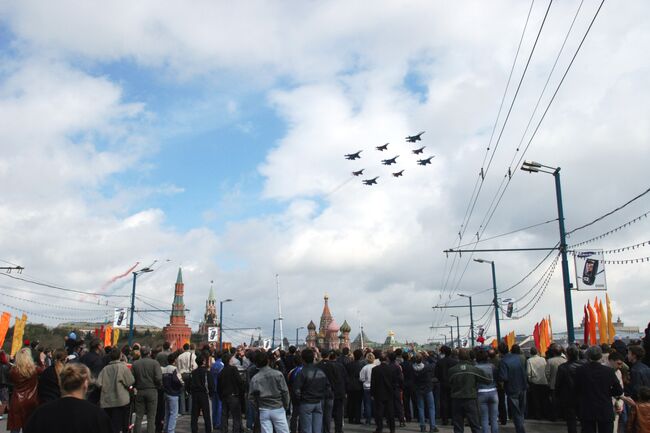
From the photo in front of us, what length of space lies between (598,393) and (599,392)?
21mm

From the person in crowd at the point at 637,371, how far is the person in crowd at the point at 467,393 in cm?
238

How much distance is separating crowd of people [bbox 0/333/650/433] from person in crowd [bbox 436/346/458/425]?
0.04 meters

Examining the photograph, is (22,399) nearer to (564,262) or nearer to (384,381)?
(384,381)

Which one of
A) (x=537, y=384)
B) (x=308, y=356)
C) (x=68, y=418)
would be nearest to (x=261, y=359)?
(x=308, y=356)

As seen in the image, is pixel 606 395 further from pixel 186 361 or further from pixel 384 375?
pixel 186 361

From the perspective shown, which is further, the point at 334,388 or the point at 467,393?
the point at 334,388

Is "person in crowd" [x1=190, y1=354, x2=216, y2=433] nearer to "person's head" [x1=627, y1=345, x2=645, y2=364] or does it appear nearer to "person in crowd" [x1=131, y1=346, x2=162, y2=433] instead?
"person in crowd" [x1=131, y1=346, x2=162, y2=433]

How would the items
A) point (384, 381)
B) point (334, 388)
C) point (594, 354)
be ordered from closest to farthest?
point (594, 354), point (334, 388), point (384, 381)

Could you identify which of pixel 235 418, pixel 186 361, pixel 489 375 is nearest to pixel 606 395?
pixel 489 375

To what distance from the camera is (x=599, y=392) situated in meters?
9.37

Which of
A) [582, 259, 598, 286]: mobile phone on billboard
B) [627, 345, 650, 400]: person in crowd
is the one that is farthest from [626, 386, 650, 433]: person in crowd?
[582, 259, 598, 286]: mobile phone on billboard

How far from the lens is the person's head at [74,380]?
4652mm

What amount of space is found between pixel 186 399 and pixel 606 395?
14.0 metres

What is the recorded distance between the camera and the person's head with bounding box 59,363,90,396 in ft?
15.3
